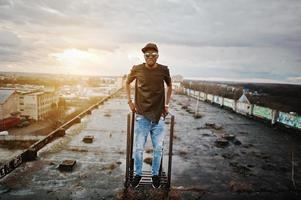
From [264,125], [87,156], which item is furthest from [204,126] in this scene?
[87,156]

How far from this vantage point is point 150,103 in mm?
3850

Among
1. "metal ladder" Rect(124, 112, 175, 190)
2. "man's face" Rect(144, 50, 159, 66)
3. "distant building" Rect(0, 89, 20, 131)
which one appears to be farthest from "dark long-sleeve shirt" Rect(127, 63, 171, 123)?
"distant building" Rect(0, 89, 20, 131)

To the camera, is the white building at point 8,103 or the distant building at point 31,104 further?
the distant building at point 31,104

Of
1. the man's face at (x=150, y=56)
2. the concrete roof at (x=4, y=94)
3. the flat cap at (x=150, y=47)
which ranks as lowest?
the concrete roof at (x=4, y=94)

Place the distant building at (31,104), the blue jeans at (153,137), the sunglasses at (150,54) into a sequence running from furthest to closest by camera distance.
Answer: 1. the distant building at (31,104)
2. the blue jeans at (153,137)
3. the sunglasses at (150,54)

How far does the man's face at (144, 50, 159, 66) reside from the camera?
3.74 meters

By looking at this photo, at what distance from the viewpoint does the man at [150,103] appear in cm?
380

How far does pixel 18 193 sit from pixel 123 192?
160cm

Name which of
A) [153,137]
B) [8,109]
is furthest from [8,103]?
[153,137]

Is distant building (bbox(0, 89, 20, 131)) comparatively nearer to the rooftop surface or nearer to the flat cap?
the rooftop surface

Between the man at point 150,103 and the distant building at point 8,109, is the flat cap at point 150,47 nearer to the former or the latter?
the man at point 150,103

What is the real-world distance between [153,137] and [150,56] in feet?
4.36

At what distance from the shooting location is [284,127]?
10703mm

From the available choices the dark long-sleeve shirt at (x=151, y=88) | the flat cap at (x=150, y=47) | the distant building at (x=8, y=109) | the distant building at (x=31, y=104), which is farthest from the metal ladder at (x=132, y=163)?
the distant building at (x=31, y=104)
